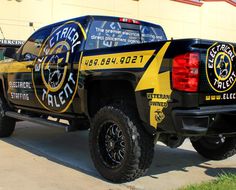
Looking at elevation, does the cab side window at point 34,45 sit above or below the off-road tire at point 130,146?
above

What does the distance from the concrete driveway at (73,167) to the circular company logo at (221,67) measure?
4.34 ft

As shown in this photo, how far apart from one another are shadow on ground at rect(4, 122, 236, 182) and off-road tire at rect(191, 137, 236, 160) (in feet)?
0.43

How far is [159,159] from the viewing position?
6.46 metres

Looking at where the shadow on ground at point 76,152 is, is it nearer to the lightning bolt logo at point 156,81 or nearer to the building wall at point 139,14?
the lightning bolt logo at point 156,81

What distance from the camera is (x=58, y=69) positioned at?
20.0 ft

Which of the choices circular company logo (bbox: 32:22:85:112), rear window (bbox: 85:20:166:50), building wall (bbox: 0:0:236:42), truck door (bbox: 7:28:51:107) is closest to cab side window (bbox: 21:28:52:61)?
truck door (bbox: 7:28:51:107)

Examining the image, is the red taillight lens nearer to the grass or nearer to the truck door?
the grass

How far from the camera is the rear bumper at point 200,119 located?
170 inches

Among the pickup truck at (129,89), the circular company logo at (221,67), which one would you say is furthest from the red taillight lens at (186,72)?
the circular company logo at (221,67)

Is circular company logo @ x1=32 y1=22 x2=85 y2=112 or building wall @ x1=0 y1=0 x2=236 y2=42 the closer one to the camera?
circular company logo @ x1=32 y1=22 x2=85 y2=112

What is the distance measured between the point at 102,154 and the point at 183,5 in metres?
26.0

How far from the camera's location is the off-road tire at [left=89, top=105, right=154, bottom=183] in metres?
4.80

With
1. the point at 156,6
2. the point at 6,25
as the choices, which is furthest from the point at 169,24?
the point at 6,25

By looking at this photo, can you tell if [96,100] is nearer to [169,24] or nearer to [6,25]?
[6,25]
